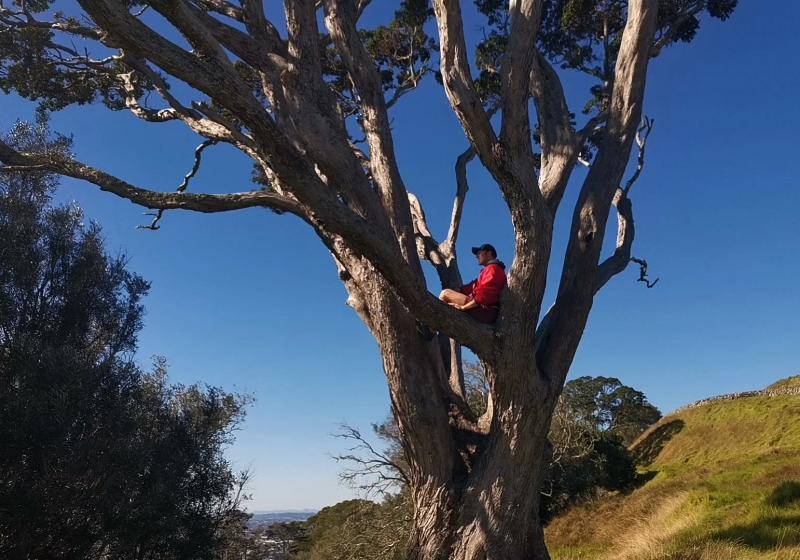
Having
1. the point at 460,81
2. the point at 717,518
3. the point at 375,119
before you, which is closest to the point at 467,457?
the point at 460,81

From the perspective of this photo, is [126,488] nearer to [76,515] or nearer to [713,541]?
[76,515]

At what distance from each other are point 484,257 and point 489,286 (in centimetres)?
52

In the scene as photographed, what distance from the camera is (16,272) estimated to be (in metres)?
12.6

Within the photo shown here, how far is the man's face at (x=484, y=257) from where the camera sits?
614 centimetres

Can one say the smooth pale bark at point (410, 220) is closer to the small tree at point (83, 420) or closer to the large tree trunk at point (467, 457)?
the large tree trunk at point (467, 457)

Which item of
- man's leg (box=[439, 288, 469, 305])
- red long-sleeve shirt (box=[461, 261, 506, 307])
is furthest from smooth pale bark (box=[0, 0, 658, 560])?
man's leg (box=[439, 288, 469, 305])

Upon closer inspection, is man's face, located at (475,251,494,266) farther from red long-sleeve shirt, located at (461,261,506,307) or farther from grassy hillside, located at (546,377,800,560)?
grassy hillside, located at (546,377,800,560)

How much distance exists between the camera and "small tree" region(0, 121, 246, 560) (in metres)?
10.7

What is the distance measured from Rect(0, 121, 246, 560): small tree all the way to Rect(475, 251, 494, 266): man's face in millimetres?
8884

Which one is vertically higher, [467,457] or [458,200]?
[458,200]

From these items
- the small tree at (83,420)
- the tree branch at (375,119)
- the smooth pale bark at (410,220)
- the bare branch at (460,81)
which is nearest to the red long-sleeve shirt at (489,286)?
the smooth pale bark at (410,220)

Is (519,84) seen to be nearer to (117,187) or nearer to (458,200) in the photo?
(458,200)

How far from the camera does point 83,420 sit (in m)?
11.6

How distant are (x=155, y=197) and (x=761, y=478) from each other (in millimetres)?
12233
